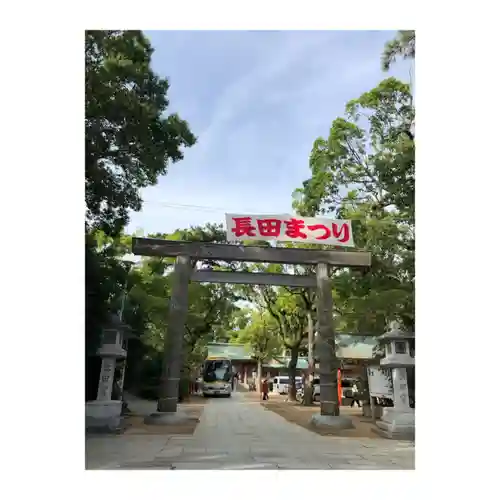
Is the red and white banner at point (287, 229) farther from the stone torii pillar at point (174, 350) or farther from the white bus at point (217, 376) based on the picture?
the white bus at point (217, 376)

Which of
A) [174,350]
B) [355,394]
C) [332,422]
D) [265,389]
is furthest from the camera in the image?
[265,389]

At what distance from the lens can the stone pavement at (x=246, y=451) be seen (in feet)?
17.4

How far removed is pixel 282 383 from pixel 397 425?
3.57 metres

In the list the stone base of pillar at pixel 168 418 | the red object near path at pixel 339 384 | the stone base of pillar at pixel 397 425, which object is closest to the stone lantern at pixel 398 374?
the stone base of pillar at pixel 397 425

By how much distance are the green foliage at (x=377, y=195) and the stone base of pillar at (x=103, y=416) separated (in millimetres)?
2942

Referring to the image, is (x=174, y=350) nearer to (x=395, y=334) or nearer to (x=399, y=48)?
(x=395, y=334)

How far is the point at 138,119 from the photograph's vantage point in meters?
6.27

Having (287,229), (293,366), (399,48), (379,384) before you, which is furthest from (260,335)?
(399,48)

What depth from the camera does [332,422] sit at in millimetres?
6426

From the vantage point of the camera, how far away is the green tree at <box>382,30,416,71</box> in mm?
5757

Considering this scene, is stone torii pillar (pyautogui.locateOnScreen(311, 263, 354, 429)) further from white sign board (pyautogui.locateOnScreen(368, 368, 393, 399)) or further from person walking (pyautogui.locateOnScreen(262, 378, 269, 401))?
person walking (pyautogui.locateOnScreen(262, 378, 269, 401))

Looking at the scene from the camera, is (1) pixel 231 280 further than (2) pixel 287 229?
Yes
